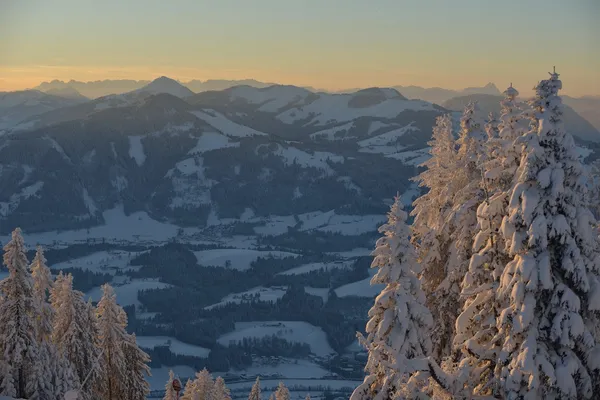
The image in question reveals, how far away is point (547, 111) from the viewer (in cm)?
1777

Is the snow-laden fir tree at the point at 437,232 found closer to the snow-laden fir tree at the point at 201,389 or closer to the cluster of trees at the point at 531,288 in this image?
the cluster of trees at the point at 531,288

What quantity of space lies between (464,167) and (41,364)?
21.8 m

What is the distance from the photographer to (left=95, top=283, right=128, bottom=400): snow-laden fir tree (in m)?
37.8

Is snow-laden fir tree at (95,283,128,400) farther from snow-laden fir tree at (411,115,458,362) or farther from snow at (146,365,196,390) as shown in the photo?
snow at (146,365,196,390)

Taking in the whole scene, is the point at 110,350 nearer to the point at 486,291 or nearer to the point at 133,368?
the point at 133,368

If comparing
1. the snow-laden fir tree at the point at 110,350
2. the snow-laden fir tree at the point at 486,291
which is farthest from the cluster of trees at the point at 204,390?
the snow-laden fir tree at the point at 486,291

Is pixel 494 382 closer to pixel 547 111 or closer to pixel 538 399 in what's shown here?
pixel 538 399

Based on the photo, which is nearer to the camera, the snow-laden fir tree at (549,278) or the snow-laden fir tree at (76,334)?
the snow-laden fir tree at (549,278)

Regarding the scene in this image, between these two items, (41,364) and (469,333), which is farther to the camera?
(41,364)

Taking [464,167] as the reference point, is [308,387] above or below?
below

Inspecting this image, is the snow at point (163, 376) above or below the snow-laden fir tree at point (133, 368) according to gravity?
below

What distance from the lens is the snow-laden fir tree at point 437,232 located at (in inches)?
1163

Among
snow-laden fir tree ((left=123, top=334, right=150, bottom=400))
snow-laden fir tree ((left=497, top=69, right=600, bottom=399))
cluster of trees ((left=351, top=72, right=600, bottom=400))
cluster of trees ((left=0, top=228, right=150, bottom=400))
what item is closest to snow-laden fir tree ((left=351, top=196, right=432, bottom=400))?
cluster of trees ((left=351, top=72, right=600, bottom=400))

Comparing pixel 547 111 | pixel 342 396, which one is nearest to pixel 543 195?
pixel 547 111
